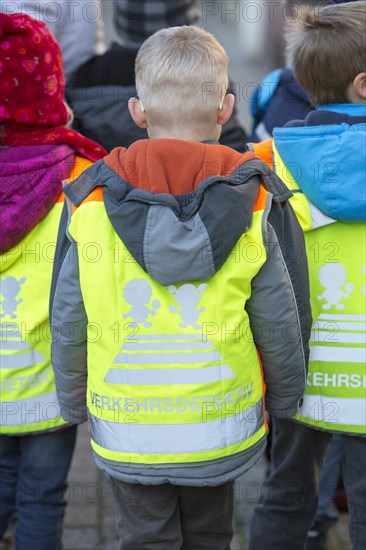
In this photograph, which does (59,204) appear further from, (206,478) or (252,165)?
(206,478)

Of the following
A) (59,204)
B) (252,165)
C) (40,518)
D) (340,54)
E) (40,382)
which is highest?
(340,54)

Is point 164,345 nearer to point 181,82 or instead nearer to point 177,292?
point 177,292

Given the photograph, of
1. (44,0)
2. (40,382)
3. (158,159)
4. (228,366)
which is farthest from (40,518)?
(44,0)

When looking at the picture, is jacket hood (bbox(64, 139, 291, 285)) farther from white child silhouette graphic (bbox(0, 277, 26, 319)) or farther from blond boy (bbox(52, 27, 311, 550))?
white child silhouette graphic (bbox(0, 277, 26, 319))

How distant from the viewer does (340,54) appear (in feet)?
9.11

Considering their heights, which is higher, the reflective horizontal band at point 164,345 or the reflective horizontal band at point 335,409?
the reflective horizontal band at point 164,345

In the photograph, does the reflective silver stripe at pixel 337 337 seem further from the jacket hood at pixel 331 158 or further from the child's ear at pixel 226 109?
the child's ear at pixel 226 109

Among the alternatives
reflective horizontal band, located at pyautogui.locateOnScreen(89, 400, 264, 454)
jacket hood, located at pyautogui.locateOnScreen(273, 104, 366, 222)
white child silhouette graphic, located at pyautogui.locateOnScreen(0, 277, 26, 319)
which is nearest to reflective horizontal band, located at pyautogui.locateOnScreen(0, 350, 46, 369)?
white child silhouette graphic, located at pyautogui.locateOnScreen(0, 277, 26, 319)

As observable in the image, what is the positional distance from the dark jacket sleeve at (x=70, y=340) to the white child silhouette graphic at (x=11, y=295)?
0.92 feet

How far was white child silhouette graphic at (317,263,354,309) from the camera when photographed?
273cm

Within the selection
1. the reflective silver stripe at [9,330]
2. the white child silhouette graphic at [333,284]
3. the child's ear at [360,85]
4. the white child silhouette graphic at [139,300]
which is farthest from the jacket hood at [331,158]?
the reflective silver stripe at [9,330]

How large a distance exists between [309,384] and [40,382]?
87 cm

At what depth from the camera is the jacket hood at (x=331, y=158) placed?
2641mm

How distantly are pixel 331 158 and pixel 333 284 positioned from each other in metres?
0.39
